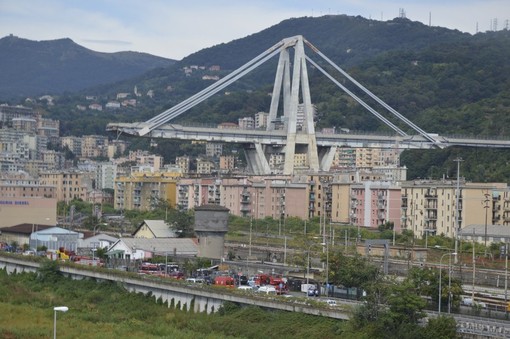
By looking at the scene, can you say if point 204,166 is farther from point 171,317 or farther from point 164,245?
point 171,317

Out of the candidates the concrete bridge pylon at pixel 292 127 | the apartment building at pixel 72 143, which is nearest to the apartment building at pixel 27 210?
the concrete bridge pylon at pixel 292 127

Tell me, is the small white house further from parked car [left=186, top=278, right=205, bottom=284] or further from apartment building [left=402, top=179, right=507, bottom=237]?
apartment building [left=402, top=179, right=507, bottom=237]

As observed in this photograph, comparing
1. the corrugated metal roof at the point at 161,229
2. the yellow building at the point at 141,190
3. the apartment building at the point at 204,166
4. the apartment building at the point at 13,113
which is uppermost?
the apartment building at the point at 13,113

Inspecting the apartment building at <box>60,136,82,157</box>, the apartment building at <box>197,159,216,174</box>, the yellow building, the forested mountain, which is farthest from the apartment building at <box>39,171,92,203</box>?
the apartment building at <box>60,136,82,157</box>

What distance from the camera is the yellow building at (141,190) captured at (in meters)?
82.0

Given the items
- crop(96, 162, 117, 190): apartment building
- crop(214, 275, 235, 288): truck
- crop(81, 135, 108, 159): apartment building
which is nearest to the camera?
crop(214, 275, 235, 288): truck

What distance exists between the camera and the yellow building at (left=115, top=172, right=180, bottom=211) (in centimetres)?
8200

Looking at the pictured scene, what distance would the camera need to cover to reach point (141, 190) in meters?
82.3

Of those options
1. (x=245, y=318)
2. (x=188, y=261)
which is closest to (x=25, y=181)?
(x=188, y=261)

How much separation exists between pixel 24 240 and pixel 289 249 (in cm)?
1199

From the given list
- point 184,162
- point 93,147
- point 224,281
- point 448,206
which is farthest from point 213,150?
point 224,281

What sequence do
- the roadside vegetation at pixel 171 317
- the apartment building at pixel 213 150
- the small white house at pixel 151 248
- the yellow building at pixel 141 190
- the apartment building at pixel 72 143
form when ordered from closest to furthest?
the roadside vegetation at pixel 171 317
the small white house at pixel 151 248
the yellow building at pixel 141 190
the apartment building at pixel 213 150
the apartment building at pixel 72 143

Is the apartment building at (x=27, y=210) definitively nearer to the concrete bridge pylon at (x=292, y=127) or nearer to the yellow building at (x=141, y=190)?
the yellow building at (x=141, y=190)

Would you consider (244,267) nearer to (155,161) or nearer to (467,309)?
(467,309)
